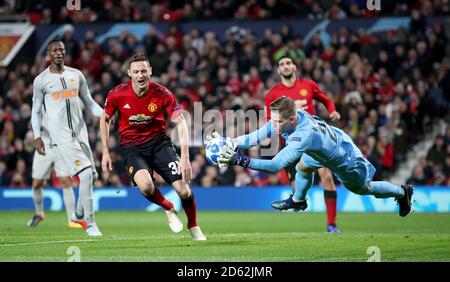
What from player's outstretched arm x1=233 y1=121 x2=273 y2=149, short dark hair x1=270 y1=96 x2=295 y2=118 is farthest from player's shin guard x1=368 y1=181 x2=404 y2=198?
short dark hair x1=270 y1=96 x2=295 y2=118

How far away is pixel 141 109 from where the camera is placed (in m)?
11.4

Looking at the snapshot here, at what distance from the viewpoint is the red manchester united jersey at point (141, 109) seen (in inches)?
446

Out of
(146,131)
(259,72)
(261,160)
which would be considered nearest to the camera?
(261,160)

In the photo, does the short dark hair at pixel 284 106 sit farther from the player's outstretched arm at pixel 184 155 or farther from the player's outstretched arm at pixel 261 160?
the player's outstretched arm at pixel 184 155

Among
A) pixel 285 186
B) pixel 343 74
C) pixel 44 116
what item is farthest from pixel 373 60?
pixel 44 116

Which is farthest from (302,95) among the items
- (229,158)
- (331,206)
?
(229,158)

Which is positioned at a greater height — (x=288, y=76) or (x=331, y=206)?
(x=288, y=76)

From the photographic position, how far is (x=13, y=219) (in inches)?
688

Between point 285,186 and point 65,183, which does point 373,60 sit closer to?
point 285,186

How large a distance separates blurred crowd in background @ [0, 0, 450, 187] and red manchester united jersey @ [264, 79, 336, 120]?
6.50 meters

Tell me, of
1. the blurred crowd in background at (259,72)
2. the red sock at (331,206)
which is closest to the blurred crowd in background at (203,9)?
the blurred crowd in background at (259,72)

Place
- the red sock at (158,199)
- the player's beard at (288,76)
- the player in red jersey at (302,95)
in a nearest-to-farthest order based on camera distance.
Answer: the red sock at (158,199), the player in red jersey at (302,95), the player's beard at (288,76)

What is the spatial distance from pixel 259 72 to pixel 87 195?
35.7ft

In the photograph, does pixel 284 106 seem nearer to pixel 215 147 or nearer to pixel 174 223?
pixel 215 147
